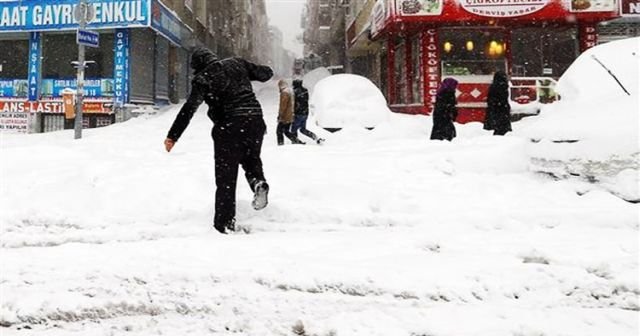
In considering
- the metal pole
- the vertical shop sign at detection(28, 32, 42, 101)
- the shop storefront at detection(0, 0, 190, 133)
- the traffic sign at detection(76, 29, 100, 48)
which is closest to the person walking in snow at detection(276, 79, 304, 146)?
the traffic sign at detection(76, 29, 100, 48)

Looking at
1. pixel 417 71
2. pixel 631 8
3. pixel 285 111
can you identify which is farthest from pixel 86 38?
pixel 631 8

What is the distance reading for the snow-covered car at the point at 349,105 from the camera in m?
12.7

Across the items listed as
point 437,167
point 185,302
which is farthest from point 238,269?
point 437,167

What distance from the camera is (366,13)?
2227 centimetres

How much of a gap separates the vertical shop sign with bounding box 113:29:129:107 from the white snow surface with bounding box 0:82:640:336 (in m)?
13.4

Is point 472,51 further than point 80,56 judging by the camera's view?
Yes

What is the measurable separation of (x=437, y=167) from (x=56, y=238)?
4443 mm

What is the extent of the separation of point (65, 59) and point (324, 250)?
21.5 metres

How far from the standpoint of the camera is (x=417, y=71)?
61.5ft

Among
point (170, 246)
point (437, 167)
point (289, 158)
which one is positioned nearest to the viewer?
point (170, 246)

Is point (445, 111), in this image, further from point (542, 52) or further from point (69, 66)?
point (69, 66)

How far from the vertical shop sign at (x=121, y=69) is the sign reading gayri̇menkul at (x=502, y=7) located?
1256 cm

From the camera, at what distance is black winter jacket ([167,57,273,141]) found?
14.9 ft

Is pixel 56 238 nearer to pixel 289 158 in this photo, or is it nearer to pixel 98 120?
pixel 289 158
